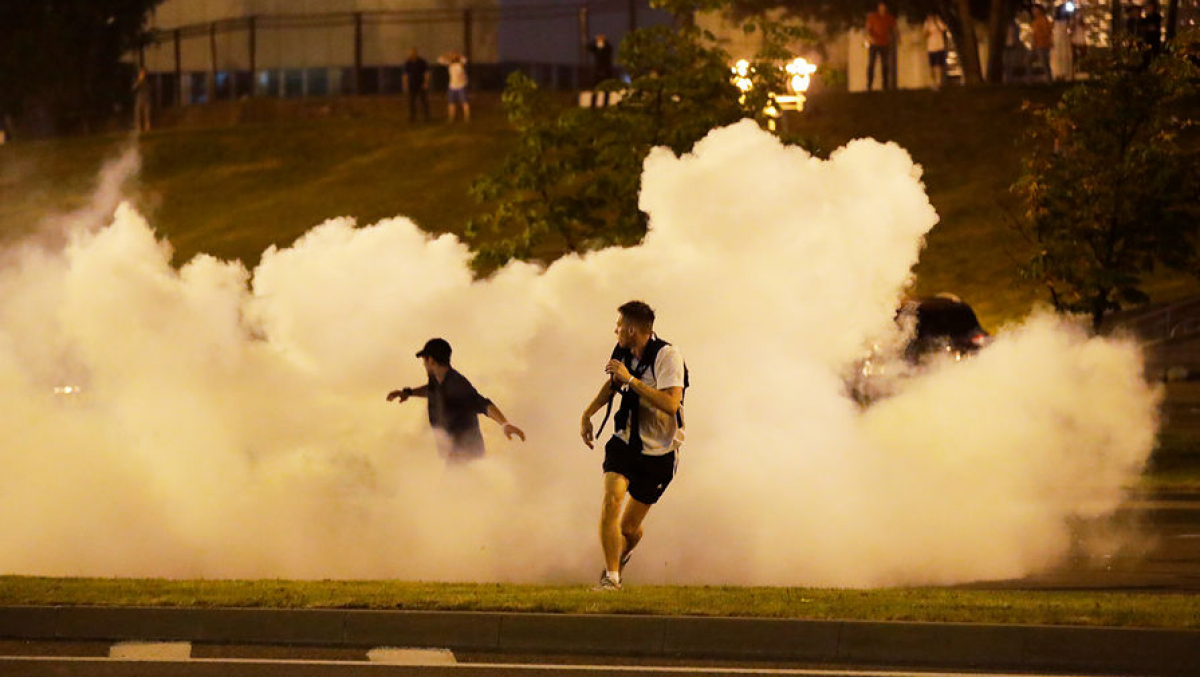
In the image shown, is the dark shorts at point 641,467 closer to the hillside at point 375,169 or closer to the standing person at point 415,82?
the hillside at point 375,169

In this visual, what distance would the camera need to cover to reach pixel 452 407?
13797 millimetres

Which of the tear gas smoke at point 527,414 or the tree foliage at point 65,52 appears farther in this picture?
the tree foliage at point 65,52

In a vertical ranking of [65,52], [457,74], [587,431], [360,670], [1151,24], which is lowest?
[360,670]

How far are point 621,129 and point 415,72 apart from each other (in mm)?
19374

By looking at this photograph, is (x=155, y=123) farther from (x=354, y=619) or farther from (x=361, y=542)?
(x=354, y=619)

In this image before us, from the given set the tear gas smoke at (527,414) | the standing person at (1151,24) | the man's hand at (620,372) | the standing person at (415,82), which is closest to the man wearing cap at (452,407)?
the tear gas smoke at (527,414)

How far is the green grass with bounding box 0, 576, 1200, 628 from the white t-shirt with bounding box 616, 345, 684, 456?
0.78 m

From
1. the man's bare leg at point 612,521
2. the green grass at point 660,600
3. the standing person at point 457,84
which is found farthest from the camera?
the standing person at point 457,84

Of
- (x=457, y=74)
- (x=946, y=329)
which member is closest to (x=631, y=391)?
(x=946, y=329)

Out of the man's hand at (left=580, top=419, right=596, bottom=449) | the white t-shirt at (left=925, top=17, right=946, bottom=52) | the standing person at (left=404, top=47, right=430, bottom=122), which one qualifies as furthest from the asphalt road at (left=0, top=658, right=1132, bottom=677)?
the standing person at (left=404, top=47, right=430, bottom=122)

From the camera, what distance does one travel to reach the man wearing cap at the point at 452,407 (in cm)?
1373

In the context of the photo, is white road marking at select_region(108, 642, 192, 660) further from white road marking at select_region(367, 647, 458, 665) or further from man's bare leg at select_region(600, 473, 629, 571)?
man's bare leg at select_region(600, 473, 629, 571)

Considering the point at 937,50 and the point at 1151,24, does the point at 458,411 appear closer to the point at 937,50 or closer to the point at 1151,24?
the point at 1151,24

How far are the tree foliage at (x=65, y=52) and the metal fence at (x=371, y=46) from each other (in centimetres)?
271
